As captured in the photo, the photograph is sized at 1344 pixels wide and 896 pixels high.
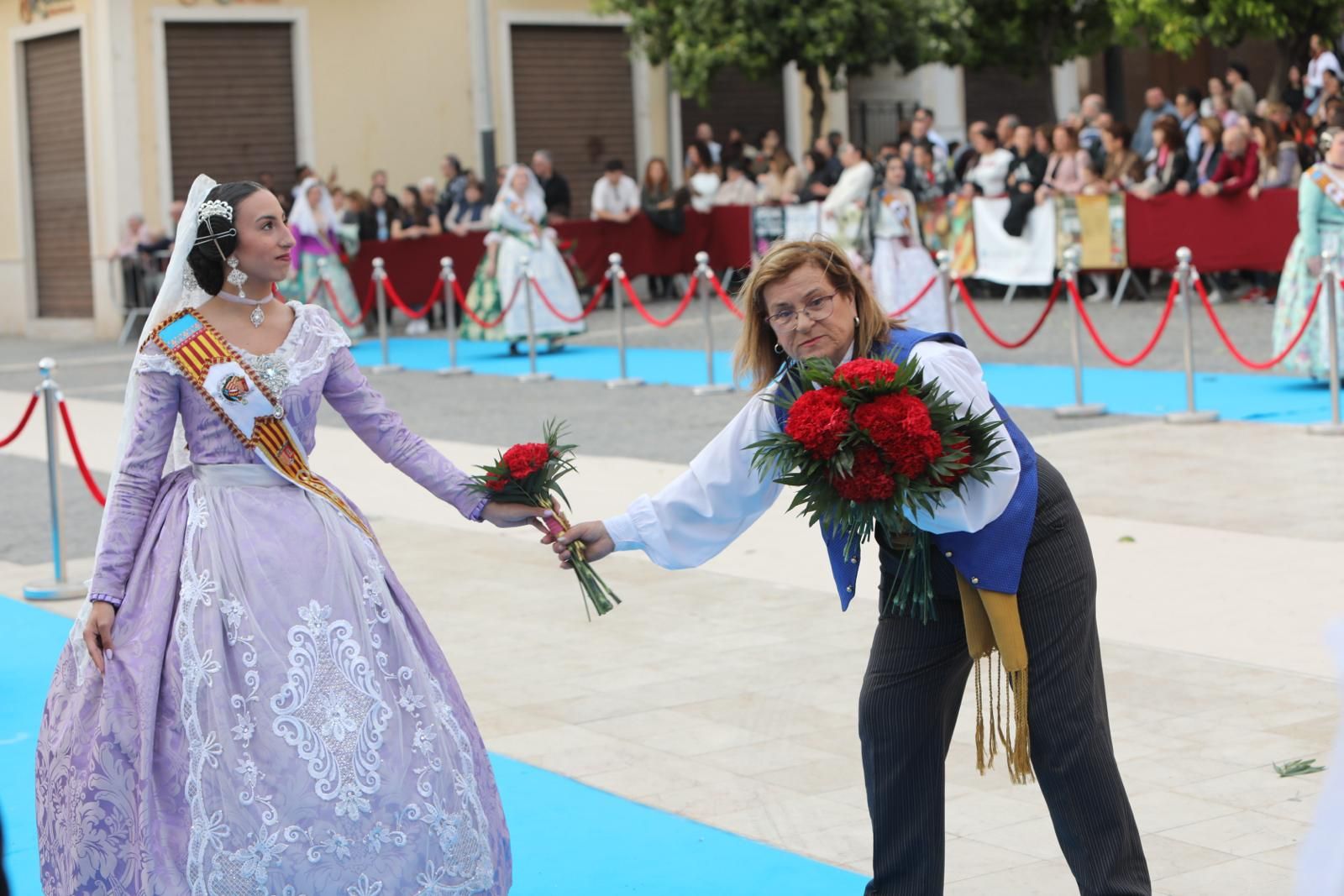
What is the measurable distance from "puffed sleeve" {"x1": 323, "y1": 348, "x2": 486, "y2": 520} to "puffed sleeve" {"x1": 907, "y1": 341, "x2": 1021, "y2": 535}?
1294 millimetres

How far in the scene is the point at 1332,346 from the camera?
11125 mm

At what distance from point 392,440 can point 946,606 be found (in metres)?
1.47

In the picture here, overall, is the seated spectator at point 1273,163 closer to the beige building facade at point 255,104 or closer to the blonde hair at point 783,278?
the beige building facade at point 255,104

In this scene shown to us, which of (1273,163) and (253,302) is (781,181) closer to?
(1273,163)

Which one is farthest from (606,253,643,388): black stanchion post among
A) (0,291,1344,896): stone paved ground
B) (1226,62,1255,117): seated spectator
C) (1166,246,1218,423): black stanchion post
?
(1226,62,1255,117): seated spectator

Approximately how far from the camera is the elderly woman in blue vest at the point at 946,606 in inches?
149

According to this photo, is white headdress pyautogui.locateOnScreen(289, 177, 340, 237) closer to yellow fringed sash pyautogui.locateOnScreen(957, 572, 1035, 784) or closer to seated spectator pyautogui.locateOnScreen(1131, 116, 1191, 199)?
seated spectator pyautogui.locateOnScreen(1131, 116, 1191, 199)

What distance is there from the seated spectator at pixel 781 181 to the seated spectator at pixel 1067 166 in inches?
146

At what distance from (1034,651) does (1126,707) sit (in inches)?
90.7

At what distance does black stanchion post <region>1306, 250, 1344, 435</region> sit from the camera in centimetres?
1095

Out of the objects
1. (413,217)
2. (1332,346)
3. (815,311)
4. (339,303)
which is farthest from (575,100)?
(815,311)

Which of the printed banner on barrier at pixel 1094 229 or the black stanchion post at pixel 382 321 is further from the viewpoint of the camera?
the printed banner on barrier at pixel 1094 229

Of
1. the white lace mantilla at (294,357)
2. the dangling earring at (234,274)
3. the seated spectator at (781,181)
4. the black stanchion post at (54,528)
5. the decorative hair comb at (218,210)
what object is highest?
the seated spectator at (781,181)

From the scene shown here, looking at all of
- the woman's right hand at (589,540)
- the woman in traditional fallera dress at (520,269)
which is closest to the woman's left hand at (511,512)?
the woman's right hand at (589,540)
